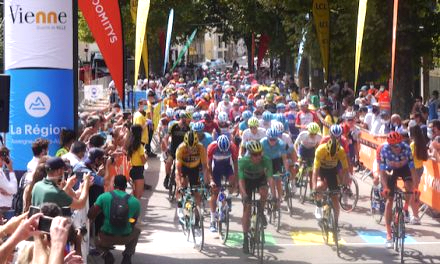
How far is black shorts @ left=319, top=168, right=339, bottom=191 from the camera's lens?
14.1 metres

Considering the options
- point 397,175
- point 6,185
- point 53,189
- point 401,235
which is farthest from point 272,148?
point 53,189

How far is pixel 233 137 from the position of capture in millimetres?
20453

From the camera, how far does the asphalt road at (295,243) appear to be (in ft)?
42.7

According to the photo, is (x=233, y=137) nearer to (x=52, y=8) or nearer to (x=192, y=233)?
(x=192, y=233)

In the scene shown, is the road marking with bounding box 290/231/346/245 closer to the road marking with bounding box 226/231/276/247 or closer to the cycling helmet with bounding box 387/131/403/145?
the road marking with bounding box 226/231/276/247

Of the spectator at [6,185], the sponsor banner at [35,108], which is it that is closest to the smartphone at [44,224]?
the spectator at [6,185]

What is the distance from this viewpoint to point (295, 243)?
14.2m

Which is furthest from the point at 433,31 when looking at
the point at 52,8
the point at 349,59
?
the point at 52,8

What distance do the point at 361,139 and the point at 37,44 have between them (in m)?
12.6

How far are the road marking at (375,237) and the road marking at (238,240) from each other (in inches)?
60.3

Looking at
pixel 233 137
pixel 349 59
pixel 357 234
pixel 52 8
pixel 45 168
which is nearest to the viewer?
pixel 45 168

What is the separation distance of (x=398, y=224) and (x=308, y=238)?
2.08 m

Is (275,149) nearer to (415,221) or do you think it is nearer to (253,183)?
(253,183)

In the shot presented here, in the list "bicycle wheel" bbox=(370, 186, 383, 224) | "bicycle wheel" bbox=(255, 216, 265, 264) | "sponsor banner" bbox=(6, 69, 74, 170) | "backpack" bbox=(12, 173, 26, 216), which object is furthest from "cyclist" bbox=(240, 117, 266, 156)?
"backpack" bbox=(12, 173, 26, 216)
